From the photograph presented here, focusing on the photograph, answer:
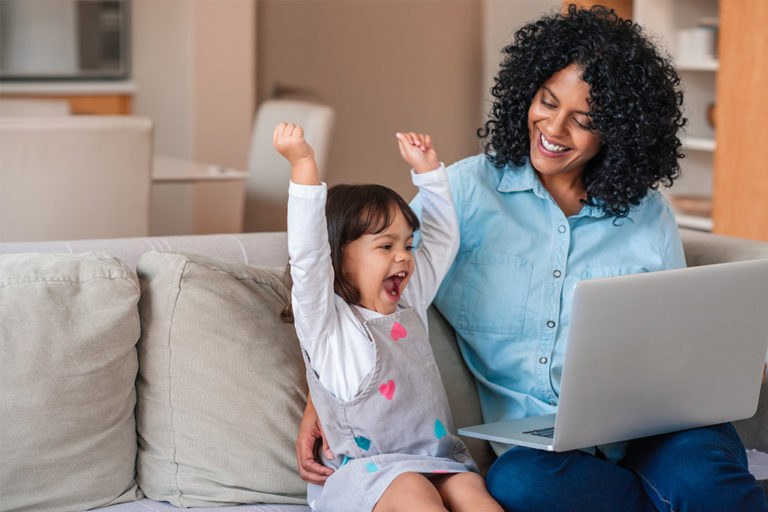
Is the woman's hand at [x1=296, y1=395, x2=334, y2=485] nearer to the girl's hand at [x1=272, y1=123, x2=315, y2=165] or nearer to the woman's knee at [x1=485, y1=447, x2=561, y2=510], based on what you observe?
the woman's knee at [x1=485, y1=447, x2=561, y2=510]

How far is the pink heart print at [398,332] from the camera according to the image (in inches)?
54.9

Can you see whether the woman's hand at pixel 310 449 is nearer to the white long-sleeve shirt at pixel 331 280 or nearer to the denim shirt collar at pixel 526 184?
the white long-sleeve shirt at pixel 331 280

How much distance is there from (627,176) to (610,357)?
47 centimetres

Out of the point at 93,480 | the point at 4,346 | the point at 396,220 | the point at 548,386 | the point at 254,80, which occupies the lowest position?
the point at 93,480

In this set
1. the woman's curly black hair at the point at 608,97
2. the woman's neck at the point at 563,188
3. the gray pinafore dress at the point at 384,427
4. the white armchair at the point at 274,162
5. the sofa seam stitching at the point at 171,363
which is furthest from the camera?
the white armchair at the point at 274,162

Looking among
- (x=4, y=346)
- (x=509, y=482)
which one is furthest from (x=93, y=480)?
(x=509, y=482)

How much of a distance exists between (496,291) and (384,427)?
36 centimetres

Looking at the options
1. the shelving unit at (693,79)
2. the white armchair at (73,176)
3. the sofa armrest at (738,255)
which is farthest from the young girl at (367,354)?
the shelving unit at (693,79)

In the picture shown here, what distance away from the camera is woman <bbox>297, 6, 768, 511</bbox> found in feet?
5.09

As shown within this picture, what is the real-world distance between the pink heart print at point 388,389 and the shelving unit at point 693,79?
92.9 inches

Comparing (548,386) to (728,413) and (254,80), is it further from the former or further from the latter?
(254,80)

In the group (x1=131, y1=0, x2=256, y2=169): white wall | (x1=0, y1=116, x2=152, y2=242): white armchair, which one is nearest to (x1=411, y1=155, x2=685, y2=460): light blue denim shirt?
(x1=0, y1=116, x2=152, y2=242): white armchair

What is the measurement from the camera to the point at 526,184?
1618mm

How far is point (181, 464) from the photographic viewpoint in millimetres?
1427
